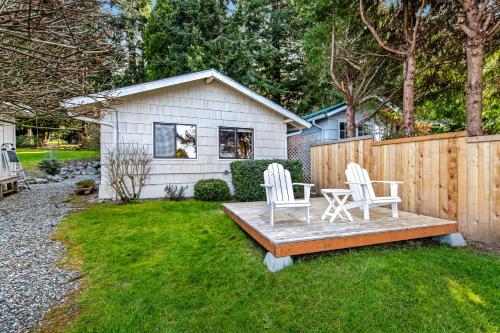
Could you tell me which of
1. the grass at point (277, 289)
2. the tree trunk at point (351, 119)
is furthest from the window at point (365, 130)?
the grass at point (277, 289)

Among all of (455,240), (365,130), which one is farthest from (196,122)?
(365,130)

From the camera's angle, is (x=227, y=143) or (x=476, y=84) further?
(x=227, y=143)

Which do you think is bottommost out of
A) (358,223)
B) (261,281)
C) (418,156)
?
(261,281)

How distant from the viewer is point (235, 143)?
8.67 m

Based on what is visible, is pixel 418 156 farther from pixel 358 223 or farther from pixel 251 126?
pixel 251 126

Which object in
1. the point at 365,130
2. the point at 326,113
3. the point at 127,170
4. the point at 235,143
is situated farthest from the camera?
the point at 365,130

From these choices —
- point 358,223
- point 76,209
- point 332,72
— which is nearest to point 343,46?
point 332,72

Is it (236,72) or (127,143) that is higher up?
(236,72)

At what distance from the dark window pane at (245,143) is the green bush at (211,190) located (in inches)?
52.5

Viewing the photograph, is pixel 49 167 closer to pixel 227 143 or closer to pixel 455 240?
pixel 227 143

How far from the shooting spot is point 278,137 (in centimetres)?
931

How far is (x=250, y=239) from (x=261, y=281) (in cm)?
141

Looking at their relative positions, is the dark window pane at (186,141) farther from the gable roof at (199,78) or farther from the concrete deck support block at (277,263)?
the concrete deck support block at (277,263)

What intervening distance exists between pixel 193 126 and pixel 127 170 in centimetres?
226
